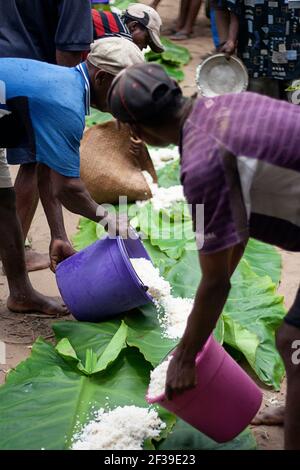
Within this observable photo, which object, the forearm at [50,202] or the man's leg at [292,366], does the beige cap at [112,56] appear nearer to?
the forearm at [50,202]

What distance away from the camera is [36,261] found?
470 centimetres

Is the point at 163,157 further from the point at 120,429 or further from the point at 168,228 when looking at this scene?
the point at 120,429

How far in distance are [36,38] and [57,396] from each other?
2.06 metres

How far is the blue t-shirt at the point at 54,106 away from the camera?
3.45m

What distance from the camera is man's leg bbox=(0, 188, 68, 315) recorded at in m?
4.01

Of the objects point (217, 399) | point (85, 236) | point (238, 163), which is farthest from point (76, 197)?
point (85, 236)

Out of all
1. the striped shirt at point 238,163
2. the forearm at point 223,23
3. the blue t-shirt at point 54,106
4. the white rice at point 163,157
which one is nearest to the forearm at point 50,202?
the blue t-shirt at point 54,106

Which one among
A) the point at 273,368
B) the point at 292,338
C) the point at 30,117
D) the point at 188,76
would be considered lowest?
the point at 188,76

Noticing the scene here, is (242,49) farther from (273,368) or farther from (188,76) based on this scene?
(273,368)

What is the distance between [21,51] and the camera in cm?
436

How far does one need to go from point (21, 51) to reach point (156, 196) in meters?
1.52

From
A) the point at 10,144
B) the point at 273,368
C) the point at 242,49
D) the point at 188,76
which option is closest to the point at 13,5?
the point at 10,144

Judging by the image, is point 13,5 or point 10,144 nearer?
point 10,144

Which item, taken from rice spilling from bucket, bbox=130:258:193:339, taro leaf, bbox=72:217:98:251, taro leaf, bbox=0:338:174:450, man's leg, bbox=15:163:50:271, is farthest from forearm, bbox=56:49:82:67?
taro leaf, bbox=0:338:174:450
